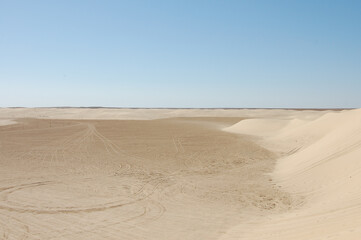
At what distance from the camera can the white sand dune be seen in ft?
16.6

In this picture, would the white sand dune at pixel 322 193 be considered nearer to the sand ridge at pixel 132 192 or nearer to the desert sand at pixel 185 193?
the desert sand at pixel 185 193

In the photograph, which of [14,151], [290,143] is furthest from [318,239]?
[14,151]

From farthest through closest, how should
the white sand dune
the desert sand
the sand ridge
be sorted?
the sand ridge, the desert sand, the white sand dune

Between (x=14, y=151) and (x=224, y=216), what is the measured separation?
44.8ft

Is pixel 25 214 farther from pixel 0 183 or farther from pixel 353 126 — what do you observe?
pixel 353 126

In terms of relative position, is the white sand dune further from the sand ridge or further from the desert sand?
the sand ridge

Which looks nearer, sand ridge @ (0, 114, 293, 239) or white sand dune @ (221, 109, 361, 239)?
white sand dune @ (221, 109, 361, 239)

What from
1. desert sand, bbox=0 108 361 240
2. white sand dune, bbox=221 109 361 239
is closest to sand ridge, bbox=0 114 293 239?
desert sand, bbox=0 108 361 240

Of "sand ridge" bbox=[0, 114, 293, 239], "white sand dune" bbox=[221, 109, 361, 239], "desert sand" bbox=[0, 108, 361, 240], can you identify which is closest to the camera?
"white sand dune" bbox=[221, 109, 361, 239]

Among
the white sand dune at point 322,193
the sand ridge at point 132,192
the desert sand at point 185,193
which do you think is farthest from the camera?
the sand ridge at point 132,192

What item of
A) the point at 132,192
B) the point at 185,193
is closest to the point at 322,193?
the point at 185,193

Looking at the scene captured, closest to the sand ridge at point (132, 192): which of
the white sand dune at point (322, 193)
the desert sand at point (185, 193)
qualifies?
the desert sand at point (185, 193)

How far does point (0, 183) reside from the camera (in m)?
9.52

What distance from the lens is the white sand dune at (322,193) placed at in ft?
16.6
